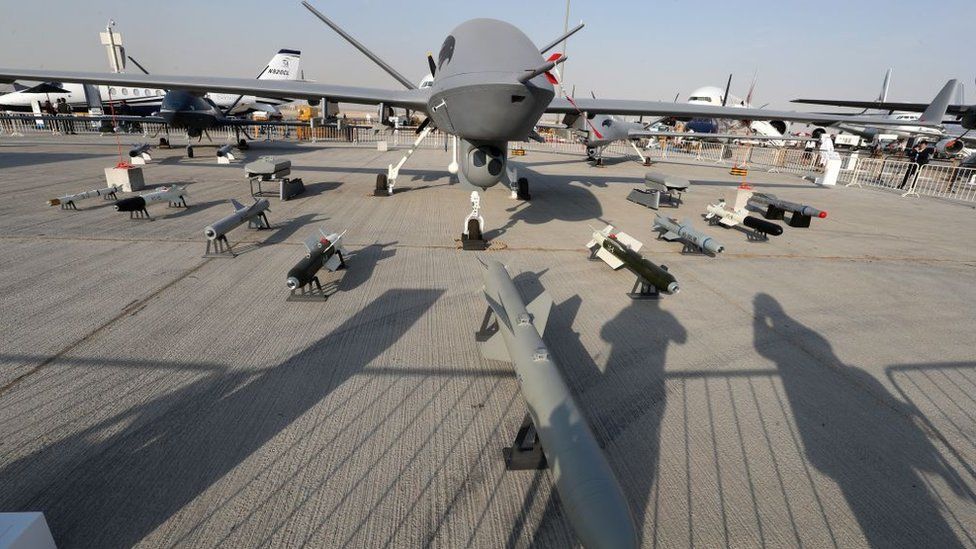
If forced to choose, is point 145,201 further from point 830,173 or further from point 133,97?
point 133,97

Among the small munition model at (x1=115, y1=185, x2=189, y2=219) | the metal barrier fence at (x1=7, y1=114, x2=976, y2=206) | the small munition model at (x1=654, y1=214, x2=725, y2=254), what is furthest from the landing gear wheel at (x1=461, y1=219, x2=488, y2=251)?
the metal barrier fence at (x1=7, y1=114, x2=976, y2=206)

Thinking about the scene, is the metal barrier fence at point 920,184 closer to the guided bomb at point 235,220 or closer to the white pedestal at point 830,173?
the white pedestal at point 830,173

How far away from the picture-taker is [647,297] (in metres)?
8.33

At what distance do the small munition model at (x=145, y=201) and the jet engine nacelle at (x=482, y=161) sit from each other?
926cm

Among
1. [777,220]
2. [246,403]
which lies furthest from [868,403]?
[777,220]

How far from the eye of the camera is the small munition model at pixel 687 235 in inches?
390

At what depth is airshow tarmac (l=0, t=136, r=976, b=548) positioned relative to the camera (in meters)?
3.68

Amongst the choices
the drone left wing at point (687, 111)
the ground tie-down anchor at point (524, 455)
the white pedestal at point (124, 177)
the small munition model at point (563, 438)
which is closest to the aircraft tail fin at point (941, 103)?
the drone left wing at point (687, 111)

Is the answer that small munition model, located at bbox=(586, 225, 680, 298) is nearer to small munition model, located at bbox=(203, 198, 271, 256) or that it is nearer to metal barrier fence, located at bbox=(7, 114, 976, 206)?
small munition model, located at bbox=(203, 198, 271, 256)

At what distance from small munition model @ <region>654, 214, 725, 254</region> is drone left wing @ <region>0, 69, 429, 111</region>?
8557mm

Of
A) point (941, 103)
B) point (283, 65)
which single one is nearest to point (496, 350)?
point (941, 103)

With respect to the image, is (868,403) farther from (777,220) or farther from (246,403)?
(777,220)

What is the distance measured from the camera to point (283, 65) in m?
42.4

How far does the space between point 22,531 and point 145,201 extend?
12.2 metres
